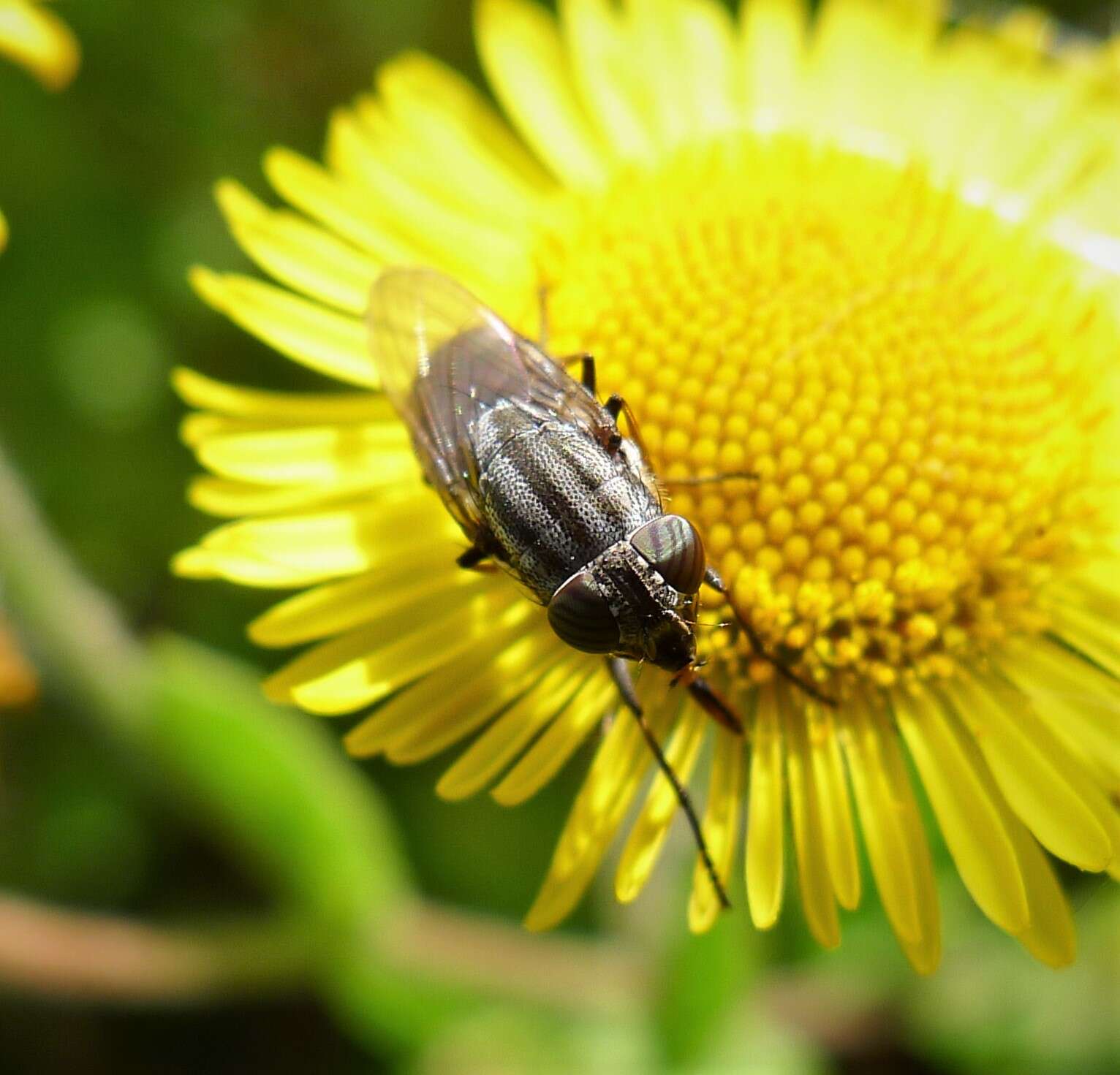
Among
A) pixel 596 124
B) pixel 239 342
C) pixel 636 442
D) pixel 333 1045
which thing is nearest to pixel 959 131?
pixel 596 124

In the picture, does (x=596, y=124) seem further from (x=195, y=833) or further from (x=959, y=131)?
(x=195, y=833)

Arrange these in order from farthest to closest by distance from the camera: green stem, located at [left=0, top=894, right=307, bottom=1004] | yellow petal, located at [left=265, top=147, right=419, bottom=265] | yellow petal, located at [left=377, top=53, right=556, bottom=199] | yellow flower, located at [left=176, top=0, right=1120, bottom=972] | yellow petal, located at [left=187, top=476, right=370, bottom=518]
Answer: yellow petal, located at [left=377, top=53, right=556, bottom=199] < green stem, located at [left=0, top=894, right=307, bottom=1004] < yellow petal, located at [left=265, top=147, right=419, bottom=265] < yellow petal, located at [left=187, top=476, right=370, bottom=518] < yellow flower, located at [left=176, top=0, right=1120, bottom=972]

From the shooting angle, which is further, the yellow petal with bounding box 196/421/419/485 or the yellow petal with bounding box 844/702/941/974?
the yellow petal with bounding box 196/421/419/485

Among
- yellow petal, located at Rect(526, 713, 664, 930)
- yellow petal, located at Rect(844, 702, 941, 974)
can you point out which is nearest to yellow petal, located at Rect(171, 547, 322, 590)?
yellow petal, located at Rect(526, 713, 664, 930)

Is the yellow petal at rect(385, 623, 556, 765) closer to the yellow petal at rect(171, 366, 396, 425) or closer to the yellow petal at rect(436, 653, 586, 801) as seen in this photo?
the yellow petal at rect(436, 653, 586, 801)

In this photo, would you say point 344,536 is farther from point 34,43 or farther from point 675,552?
point 34,43

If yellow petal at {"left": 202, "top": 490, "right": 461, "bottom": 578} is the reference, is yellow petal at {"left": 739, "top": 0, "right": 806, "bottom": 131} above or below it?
above

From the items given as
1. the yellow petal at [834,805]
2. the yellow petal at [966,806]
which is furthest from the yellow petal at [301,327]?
the yellow petal at [966,806]

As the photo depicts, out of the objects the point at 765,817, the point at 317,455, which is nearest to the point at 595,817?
the point at 765,817
